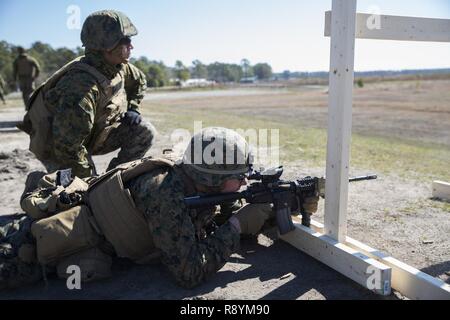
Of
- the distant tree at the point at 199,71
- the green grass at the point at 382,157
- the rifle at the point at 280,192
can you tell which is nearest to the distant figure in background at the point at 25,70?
the green grass at the point at 382,157

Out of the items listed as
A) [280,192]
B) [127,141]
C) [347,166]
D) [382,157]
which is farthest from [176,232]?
[382,157]

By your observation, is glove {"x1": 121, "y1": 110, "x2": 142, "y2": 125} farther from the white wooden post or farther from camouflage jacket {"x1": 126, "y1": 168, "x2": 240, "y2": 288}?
the white wooden post

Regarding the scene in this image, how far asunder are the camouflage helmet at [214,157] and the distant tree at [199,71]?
117 m

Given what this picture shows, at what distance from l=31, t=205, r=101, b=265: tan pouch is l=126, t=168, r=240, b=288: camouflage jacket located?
0.38 metres

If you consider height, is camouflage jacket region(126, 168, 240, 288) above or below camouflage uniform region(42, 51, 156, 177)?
below

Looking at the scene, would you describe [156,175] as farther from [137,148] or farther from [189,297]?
[137,148]

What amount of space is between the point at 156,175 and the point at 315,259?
1.29 metres

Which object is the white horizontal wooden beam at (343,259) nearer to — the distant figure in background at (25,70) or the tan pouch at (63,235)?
the tan pouch at (63,235)

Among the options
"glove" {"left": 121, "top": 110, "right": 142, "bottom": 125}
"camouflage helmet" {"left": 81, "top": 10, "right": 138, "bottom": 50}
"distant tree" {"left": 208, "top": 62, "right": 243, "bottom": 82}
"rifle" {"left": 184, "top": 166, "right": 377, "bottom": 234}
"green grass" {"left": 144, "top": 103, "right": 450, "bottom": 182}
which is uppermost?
"distant tree" {"left": 208, "top": 62, "right": 243, "bottom": 82}

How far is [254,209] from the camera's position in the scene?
3061mm

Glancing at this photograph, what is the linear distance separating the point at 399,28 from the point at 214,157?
59.7 inches

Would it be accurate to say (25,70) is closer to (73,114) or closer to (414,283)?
(73,114)

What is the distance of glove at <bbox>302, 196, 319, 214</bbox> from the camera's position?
124 inches

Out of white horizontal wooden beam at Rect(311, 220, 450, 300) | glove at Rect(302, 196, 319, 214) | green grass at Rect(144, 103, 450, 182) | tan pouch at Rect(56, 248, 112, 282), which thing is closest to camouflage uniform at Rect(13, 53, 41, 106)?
green grass at Rect(144, 103, 450, 182)
